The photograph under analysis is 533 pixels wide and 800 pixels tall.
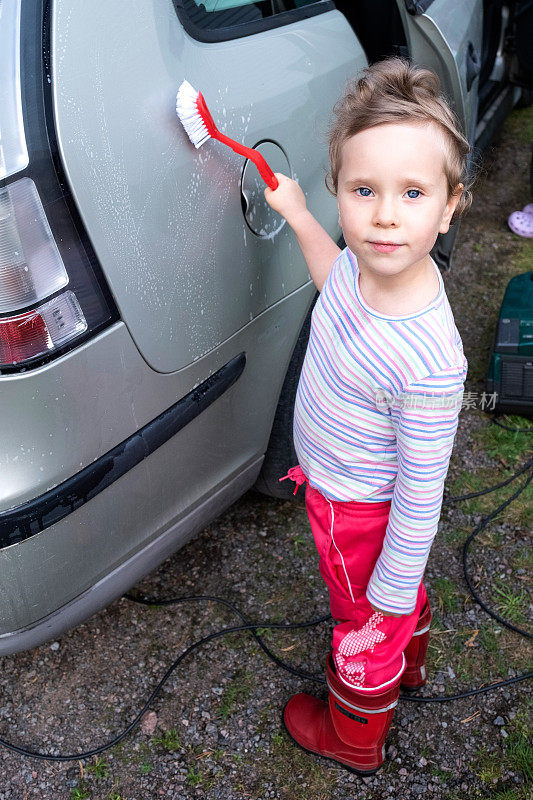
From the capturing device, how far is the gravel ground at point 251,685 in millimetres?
1785

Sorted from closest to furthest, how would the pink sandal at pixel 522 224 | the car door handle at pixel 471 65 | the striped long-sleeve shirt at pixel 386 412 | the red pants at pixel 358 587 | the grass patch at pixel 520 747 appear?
the striped long-sleeve shirt at pixel 386 412 < the red pants at pixel 358 587 < the grass patch at pixel 520 747 < the car door handle at pixel 471 65 < the pink sandal at pixel 522 224

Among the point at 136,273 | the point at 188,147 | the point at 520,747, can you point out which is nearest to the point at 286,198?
the point at 188,147

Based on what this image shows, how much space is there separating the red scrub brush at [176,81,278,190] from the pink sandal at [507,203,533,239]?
2594 mm

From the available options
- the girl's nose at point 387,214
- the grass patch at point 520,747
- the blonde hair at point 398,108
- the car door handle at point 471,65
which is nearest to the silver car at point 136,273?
the blonde hair at point 398,108

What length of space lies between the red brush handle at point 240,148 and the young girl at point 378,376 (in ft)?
0.11

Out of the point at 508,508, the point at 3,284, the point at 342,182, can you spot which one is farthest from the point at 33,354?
the point at 508,508

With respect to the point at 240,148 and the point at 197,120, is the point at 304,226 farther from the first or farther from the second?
the point at 197,120

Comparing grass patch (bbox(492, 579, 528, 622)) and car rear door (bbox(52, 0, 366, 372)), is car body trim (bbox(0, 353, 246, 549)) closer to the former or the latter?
car rear door (bbox(52, 0, 366, 372))

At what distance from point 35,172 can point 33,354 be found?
0.30 metres

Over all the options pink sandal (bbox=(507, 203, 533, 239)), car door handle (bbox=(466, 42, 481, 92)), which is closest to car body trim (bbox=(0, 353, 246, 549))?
car door handle (bbox=(466, 42, 481, 92))

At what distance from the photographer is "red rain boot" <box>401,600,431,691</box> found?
1.84 m

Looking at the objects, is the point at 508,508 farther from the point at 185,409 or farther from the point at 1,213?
the point at 1,213

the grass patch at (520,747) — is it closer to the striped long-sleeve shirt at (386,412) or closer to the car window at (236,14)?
the striped long-sleeve shirt at (386,412)

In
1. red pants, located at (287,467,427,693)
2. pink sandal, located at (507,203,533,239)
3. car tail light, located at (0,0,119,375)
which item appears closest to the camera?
car tail light, located at (0,0,119,375)
